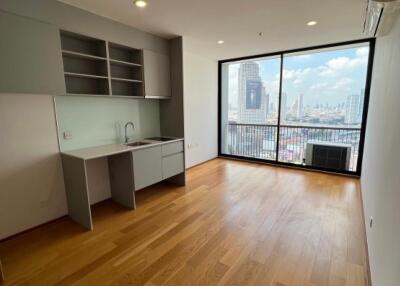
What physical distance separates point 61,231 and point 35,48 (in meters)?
2.03

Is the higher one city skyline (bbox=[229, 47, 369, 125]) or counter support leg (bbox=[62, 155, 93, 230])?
city skyline (bbox=[229, 47, 369, 125])

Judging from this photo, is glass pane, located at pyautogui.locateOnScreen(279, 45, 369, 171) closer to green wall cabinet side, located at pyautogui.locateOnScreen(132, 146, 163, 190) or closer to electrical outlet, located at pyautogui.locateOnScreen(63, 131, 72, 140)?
green wall cabinet side, located at pyautogui.locateOnScreen(132, 146, 163, 190)

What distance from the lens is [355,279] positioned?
5.57 ft

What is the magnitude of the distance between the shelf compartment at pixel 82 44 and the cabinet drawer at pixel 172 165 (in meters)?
1.74

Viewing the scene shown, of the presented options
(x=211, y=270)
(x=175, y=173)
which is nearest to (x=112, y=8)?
(x=175, y=173)

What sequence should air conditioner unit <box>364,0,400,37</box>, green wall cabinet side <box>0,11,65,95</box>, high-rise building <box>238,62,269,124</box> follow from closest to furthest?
air conditioner unit <box>364,0,400,37</box> → green wall cabinet side <box>0,11,65,95</box> → high-rise building <box>238,62,269,124</box>

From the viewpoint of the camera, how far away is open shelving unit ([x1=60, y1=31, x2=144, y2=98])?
8.61ft

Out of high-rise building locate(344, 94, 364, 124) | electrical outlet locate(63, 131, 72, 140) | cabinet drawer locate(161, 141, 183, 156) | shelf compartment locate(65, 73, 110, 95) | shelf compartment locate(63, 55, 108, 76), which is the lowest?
cabinet drawer locate(161, 141, 183, 156)

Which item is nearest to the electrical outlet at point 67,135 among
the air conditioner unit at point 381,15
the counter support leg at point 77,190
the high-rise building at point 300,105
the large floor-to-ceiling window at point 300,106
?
the counter support leg at point 77,190

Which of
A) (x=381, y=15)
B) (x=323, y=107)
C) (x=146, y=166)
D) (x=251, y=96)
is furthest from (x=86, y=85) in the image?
(x=323, y=107)

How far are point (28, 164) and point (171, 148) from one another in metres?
1.83

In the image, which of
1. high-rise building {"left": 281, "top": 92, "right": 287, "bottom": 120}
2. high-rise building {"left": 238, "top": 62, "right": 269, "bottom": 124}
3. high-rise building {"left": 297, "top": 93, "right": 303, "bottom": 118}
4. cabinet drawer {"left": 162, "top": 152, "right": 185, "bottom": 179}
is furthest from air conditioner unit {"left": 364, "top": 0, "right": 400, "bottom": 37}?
high-rise building {"left": 238, "top": 62, "right": 269, "bottom": 124}

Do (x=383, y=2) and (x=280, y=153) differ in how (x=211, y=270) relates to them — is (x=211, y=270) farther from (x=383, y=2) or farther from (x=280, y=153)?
(x=280, y=153)

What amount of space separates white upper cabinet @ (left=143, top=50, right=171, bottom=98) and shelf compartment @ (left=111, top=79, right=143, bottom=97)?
16 centimetres
